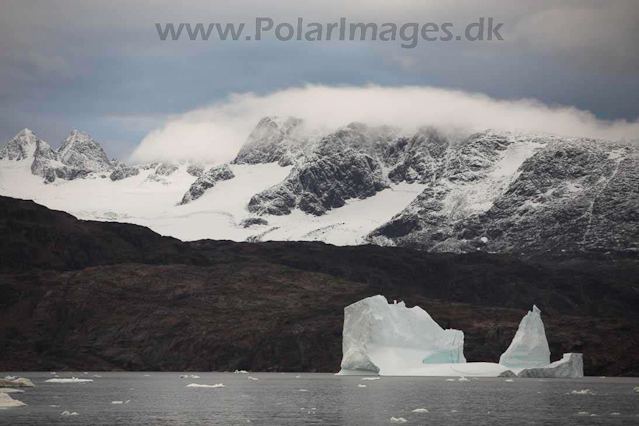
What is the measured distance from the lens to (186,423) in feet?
260

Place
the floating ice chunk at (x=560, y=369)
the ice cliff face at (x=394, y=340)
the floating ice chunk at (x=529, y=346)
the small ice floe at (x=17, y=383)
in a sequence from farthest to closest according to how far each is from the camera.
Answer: the floating ice chunk at (x=560, y=369)
the ice cliff face at (x=394, y=340)
the floating ice chunk at (x=529, y=346)
the small ice floe at (x=17, y=383)

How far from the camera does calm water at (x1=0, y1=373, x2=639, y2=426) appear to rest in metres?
81.3

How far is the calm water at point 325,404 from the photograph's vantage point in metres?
81.3

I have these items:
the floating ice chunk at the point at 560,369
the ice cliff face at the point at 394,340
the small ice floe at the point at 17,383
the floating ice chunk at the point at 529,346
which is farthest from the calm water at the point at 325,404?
the floating ice chunk at the point at 560,369

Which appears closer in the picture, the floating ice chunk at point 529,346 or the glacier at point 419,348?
the floating ice chunk at point 529,346

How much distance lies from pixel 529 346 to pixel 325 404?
58.7 metres

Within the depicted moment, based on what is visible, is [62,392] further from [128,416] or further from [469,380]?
[469,380]

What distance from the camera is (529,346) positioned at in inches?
5886

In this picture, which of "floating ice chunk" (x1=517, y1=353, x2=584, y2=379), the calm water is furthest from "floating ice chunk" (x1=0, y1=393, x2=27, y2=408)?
"floating ice chunk" (x1=517, y1=353, x2=584, y2=379)

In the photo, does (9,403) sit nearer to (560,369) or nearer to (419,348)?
(419,348)

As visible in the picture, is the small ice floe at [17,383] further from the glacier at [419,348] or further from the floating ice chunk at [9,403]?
the glacier at [419,348]

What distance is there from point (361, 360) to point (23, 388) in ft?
166

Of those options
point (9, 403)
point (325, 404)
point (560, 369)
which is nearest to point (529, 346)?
point (560, 369)

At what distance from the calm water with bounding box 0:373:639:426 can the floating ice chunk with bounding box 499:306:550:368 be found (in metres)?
12.5
